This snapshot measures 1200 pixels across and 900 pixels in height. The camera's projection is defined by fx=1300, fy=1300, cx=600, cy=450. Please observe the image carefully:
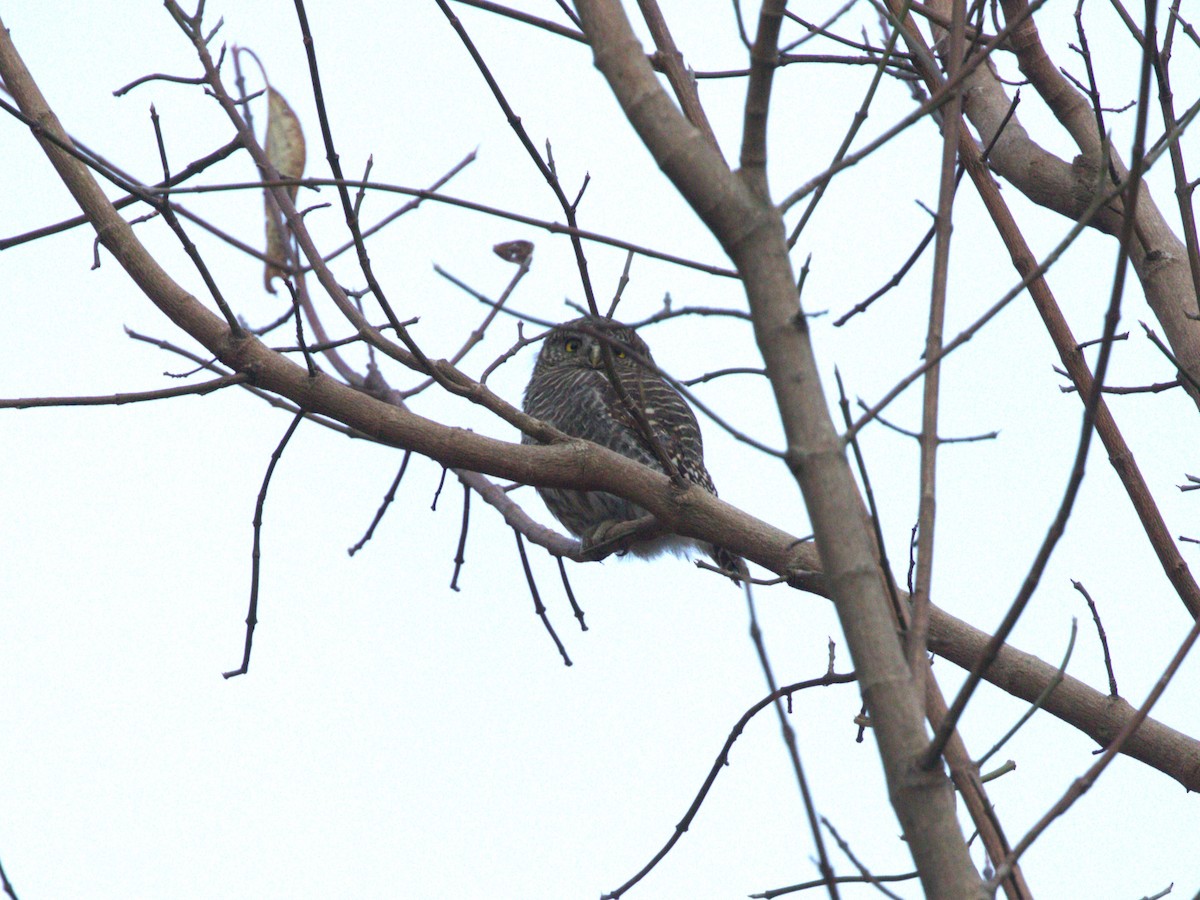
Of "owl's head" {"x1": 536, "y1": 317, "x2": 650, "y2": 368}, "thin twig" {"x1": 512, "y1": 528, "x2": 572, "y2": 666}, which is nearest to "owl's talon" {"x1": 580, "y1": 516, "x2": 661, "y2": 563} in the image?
"thin twig" {"x1": 512, "y1": 528, "x2": 572, "y2": 666}

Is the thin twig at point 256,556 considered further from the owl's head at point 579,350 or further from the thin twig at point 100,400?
the owl's head at point 579,350

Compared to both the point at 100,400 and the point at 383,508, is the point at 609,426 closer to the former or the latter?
the point at 383,508

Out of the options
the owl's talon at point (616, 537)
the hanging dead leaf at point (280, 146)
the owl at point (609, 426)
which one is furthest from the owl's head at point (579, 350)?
the hanging dead leaf at point (280, 146)

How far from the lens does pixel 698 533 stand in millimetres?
3480

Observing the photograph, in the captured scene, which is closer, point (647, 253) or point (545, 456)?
point (647, 253)

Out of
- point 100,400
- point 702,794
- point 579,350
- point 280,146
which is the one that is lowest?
point 702,794

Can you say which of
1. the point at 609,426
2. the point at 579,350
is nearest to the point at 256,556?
the point at 609,426

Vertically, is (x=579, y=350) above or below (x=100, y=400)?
above

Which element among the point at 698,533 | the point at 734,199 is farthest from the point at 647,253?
the point at 698,533

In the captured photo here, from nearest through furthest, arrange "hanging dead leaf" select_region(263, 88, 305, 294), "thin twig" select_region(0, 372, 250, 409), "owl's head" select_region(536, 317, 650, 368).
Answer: "thin twig" select_region(0, 372, 250, 409) < "hanging dead leaf" select_region(263, 88, 305, 294) < "owl's head" select_region(536, 317, 650, 368)

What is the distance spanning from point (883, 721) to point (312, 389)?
178 cm

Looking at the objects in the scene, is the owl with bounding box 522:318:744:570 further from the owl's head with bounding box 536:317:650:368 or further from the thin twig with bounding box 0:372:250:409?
the thin twig with bounding box 0:372:250:409

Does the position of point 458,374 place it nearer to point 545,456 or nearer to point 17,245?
point 545,456

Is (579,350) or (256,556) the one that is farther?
(579,350)
